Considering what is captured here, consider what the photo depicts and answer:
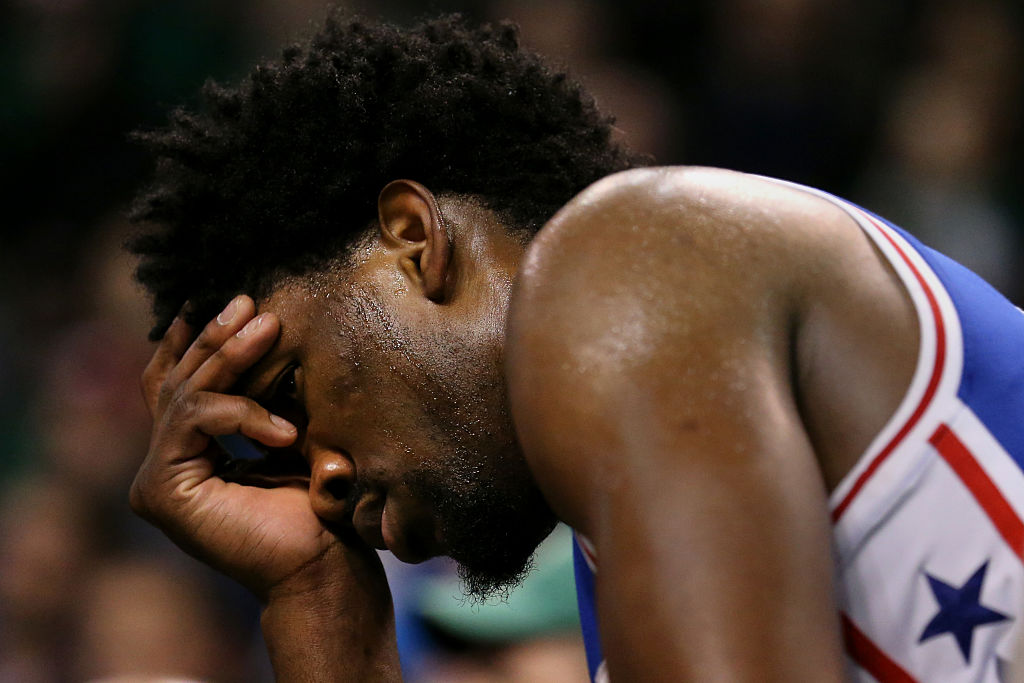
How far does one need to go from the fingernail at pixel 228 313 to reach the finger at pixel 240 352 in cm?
4

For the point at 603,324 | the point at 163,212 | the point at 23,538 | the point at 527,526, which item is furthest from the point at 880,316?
the point at 23,538

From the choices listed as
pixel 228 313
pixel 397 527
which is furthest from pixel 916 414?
pixel 228 313

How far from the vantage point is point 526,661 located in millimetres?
3127

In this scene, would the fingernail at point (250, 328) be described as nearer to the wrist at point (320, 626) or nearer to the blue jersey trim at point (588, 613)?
the wrist at point (320, 626)

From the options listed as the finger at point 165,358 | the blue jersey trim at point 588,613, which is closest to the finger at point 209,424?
the finger at point 165,358

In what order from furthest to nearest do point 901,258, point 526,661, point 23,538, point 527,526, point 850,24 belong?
point 850,24
point 23,538
point 526,661
point 527,526
point 901,258

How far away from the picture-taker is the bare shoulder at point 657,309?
3.42 feet

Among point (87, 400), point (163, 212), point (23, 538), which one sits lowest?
point (23, 538)

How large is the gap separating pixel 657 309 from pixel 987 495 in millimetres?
414

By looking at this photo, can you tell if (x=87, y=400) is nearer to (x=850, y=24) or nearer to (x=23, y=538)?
(x=23, y=538)

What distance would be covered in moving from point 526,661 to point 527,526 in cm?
144

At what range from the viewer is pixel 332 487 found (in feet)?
6.15

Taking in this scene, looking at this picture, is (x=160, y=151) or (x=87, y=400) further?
(x=87, y=400)

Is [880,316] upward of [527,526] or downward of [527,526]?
upward
